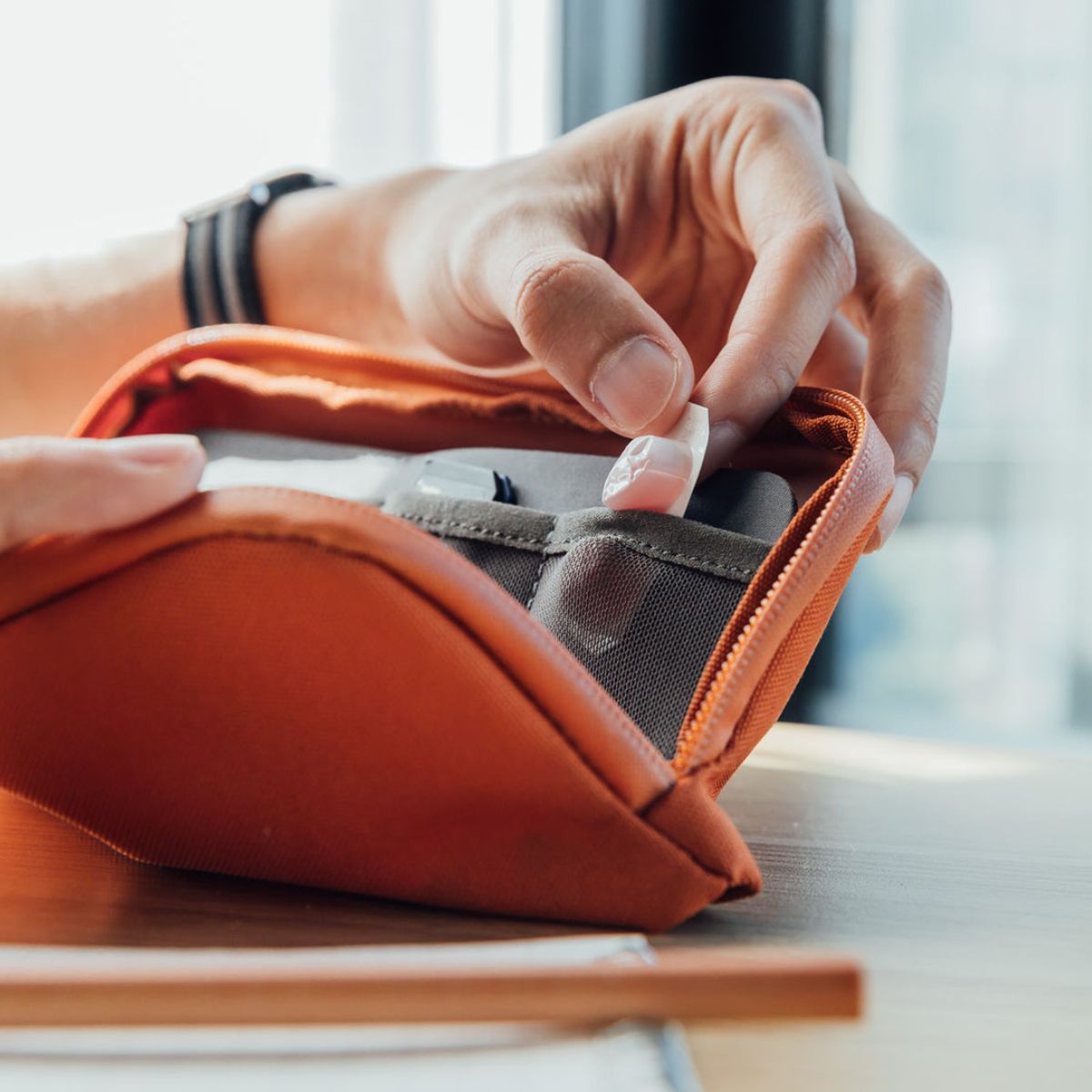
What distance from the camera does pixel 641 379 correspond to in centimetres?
40

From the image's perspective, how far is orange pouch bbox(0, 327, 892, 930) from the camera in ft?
0.87

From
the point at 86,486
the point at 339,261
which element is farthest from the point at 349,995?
the point at 339,261

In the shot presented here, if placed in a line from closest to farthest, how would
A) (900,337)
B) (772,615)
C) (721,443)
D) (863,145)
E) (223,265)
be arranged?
(772,615) → (721,443) → (900,337) → (223,265) → (863,145)

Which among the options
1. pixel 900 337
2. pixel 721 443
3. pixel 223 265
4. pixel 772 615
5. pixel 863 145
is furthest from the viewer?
pixel 863 145

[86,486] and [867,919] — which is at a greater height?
[86,486]

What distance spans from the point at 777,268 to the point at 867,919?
11.1 inches

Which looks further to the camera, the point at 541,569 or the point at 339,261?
the point at 339,261

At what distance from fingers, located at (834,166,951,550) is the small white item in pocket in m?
0.14

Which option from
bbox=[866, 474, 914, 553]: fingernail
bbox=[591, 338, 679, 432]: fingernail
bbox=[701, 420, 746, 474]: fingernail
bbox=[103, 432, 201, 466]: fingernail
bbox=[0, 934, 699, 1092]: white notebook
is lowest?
bbox=[866, 474, 914, 553]: fingernail

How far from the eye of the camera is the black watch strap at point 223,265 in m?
0.73

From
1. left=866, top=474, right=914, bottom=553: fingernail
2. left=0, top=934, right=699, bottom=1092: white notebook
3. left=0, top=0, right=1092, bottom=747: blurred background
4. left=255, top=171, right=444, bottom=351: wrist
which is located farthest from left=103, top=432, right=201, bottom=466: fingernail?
left=0, top=0, right=1092, bottom=747: blurred background

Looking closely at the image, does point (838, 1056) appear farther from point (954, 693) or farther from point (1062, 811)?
point (954, 693)

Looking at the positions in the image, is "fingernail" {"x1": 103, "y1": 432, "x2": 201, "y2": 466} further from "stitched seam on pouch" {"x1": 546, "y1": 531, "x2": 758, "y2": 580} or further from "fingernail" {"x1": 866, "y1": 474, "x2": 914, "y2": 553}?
"fingernail" {"x1": 866, "y1": 474, "x2": 914, "y2": 553}

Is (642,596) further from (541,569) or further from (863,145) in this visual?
(863,145)
